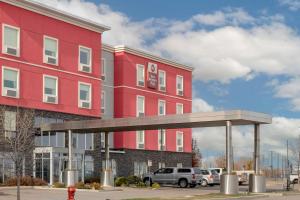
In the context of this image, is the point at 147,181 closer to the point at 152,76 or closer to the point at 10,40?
the point at 152,76

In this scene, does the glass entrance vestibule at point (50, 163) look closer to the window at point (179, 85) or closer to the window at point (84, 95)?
the window at point (84, 95)

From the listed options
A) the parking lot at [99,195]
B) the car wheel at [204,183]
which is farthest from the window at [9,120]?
the car wheel at [204,183]

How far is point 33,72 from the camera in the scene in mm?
44656

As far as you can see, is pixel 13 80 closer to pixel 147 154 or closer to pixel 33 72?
pixel 33 72

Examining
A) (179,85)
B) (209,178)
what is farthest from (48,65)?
(179,85)

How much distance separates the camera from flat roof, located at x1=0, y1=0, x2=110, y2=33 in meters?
43.6

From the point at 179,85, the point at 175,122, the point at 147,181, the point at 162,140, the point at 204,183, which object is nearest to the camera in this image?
the point at 175,122

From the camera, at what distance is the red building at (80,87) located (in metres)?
43.2

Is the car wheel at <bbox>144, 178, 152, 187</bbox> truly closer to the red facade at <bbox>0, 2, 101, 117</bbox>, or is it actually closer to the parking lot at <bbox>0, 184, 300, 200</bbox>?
the red facade at <bbox>0, 2, 101, 117</bbox>

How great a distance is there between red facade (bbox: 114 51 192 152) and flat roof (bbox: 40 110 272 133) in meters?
15.9

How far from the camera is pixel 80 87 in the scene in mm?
49281

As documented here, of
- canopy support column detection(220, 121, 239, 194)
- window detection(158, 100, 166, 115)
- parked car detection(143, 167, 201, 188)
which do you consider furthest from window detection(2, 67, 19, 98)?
window detection(158, 100, 166, 115)

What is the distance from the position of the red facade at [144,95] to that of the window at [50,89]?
11.7m

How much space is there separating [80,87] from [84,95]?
87cm
